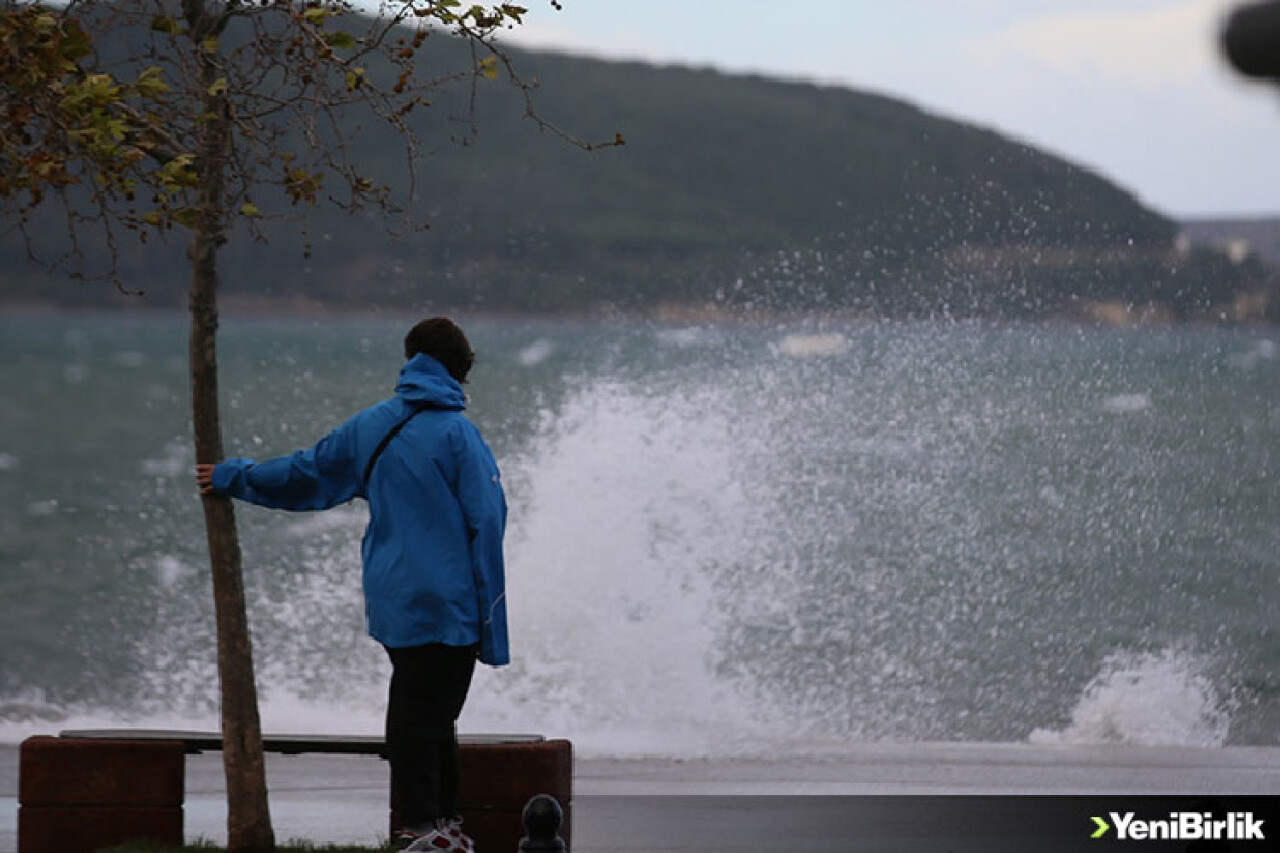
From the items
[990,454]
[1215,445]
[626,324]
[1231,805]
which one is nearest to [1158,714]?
[1231,805]

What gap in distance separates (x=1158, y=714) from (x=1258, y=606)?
16.3 meters

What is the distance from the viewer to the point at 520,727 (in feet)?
59.6

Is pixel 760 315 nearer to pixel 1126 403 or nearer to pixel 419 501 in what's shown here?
pixel 1126 403

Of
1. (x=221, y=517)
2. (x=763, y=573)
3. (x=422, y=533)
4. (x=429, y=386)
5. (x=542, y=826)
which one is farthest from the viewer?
(x=763, y=573)

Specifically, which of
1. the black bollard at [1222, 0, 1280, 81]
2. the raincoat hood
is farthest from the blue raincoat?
the black bollard at [1222, 0, 1280, 81]

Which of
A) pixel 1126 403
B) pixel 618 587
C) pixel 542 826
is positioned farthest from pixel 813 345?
pixel 542 826

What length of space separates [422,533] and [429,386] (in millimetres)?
466

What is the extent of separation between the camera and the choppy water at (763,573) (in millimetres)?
Result: 19984

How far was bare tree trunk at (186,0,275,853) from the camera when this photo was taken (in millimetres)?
7250

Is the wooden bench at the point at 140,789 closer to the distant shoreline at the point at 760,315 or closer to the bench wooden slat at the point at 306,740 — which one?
the bench wooden slat at the point at 306,740

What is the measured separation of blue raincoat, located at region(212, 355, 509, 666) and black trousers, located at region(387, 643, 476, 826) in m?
0.08

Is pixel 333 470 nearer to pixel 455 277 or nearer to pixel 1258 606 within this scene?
pixel 1258 606

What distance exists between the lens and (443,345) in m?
7.04

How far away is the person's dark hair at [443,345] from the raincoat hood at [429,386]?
0.02 metres
